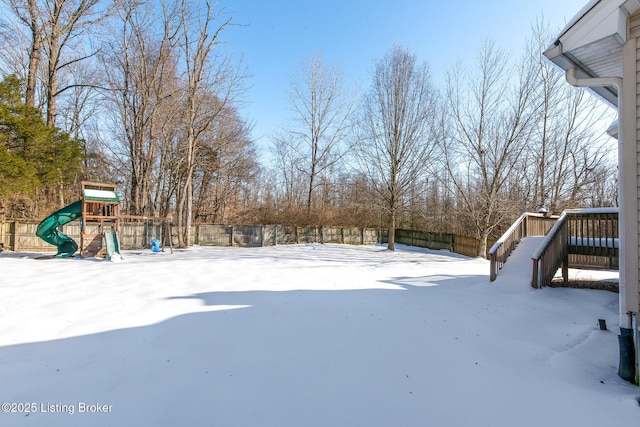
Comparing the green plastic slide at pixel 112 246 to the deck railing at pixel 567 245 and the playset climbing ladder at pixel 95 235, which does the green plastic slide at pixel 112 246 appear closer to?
the playset climbing ladder at pixel 95 235

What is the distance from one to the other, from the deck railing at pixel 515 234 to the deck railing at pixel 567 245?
100 centimetres

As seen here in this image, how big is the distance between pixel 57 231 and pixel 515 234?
1477 centimetres

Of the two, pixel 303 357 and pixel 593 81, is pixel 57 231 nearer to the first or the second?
pixel 303 357

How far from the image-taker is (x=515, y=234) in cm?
877

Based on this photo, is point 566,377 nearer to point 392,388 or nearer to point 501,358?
point 501,358

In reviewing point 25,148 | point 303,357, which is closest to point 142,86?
point 25,148

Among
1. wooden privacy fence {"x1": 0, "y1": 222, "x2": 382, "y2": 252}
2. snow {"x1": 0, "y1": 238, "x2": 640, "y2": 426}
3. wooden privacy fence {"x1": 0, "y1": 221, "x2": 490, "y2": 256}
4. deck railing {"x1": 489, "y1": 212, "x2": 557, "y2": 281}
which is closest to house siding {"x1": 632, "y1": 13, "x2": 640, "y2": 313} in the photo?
snow {"x1": 0, "y1": 238, "x2": 640, "y2": 426}

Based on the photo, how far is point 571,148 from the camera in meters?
16.0

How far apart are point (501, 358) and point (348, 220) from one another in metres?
20.5

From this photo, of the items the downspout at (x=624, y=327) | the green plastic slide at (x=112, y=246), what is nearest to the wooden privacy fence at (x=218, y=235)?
the green plastic slide at (x=112, y=246)

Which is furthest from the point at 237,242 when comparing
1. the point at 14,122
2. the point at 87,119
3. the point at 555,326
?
the point at 555,326

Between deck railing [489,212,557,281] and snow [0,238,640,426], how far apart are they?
4.34 ft

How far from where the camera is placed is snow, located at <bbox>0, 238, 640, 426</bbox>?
2.29 metres

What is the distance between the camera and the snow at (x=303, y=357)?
7.53 ft
